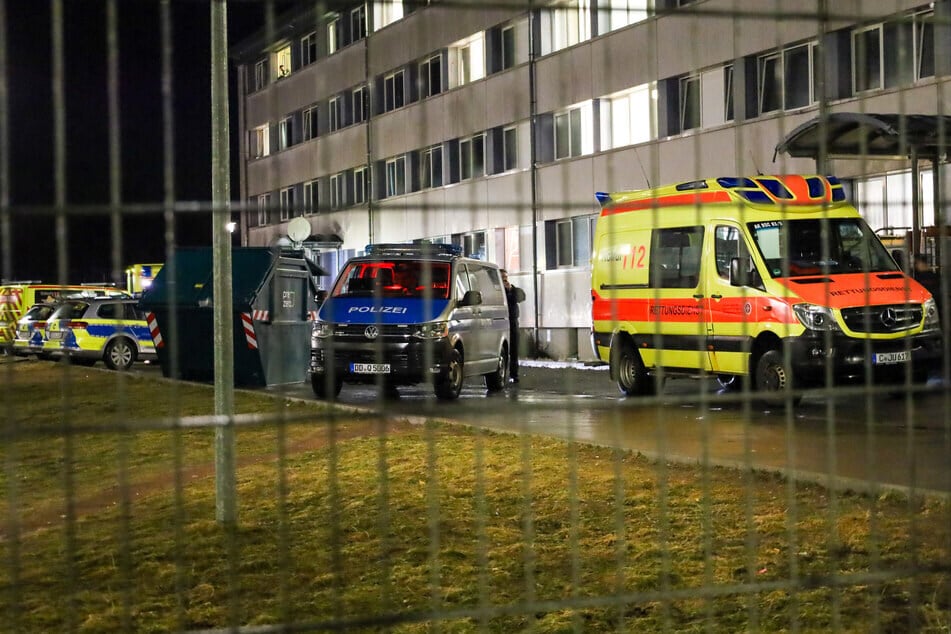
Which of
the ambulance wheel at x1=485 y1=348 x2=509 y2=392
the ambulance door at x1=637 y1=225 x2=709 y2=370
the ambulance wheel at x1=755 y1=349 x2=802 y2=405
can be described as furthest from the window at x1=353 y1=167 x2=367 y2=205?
the ambulance wheel at x1=755 y1=349 x2=802 y2=405

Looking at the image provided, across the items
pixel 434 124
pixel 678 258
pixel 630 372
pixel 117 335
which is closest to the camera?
pixel 434 124

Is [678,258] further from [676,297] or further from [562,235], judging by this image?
[562,235]

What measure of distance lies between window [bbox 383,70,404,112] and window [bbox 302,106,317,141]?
0.61 feet

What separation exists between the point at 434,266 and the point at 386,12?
75 cm

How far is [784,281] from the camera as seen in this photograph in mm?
5352

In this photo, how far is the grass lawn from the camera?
Result: 345cm

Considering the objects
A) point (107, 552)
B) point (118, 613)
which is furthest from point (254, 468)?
point (118, 613)

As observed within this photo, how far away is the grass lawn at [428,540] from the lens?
11.3ft

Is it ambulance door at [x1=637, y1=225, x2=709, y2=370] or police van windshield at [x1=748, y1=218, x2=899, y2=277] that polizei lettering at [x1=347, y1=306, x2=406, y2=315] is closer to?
ambulance door at [x1=637, y1=225, x2=709, y2=370]

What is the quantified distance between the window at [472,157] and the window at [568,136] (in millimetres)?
566

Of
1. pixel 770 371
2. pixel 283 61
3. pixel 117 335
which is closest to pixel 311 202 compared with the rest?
pixel 283 61

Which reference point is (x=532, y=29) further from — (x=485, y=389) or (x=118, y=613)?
(x=118, y=613)

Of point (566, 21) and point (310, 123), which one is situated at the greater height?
point (566, 21)

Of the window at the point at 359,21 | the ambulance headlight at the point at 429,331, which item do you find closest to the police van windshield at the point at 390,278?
the ambulance headlight at the point at 429,331
